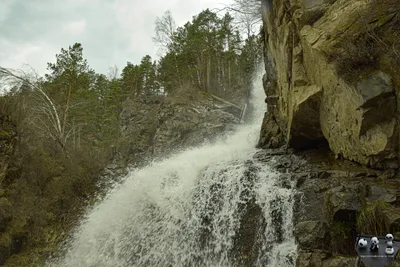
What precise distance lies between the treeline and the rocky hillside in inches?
265

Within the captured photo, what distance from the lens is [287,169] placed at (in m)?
10.1

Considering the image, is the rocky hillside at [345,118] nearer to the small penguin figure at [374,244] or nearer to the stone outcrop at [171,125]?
the small penguin figure at [374,244]

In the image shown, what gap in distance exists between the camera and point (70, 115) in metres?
25.5

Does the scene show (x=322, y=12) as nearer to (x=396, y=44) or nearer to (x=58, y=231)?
(x=396, y=44)

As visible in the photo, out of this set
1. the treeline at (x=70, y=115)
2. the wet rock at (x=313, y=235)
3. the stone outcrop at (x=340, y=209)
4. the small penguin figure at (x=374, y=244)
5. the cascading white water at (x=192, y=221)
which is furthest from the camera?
the treeline at (x=70, y=115)

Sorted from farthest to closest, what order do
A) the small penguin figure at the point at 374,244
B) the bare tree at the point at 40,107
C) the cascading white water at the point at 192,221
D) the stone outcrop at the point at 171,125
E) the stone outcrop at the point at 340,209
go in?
the stone outcrop at the point at 171,125 < the bare tree at the point at 40,107 < the cascading white water at the point at 192,221 < the stone outcrop at the point at 340,209 < the small penguin figure at the point at 374,244

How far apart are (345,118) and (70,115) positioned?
2258 cm

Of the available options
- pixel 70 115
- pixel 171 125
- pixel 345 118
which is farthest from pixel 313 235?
pixel 70 115

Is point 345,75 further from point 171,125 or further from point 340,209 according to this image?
point 171,125

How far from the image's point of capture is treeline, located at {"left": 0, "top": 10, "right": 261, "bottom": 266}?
449 inches

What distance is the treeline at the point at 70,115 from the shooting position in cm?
1140

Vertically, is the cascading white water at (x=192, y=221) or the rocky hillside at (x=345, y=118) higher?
the rocky hillside at (x=345, y=118)

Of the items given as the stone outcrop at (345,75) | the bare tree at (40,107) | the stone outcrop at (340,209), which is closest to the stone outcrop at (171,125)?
Result: the bare tree at (40,107)

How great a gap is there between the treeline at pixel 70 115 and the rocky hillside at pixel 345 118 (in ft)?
22.1
